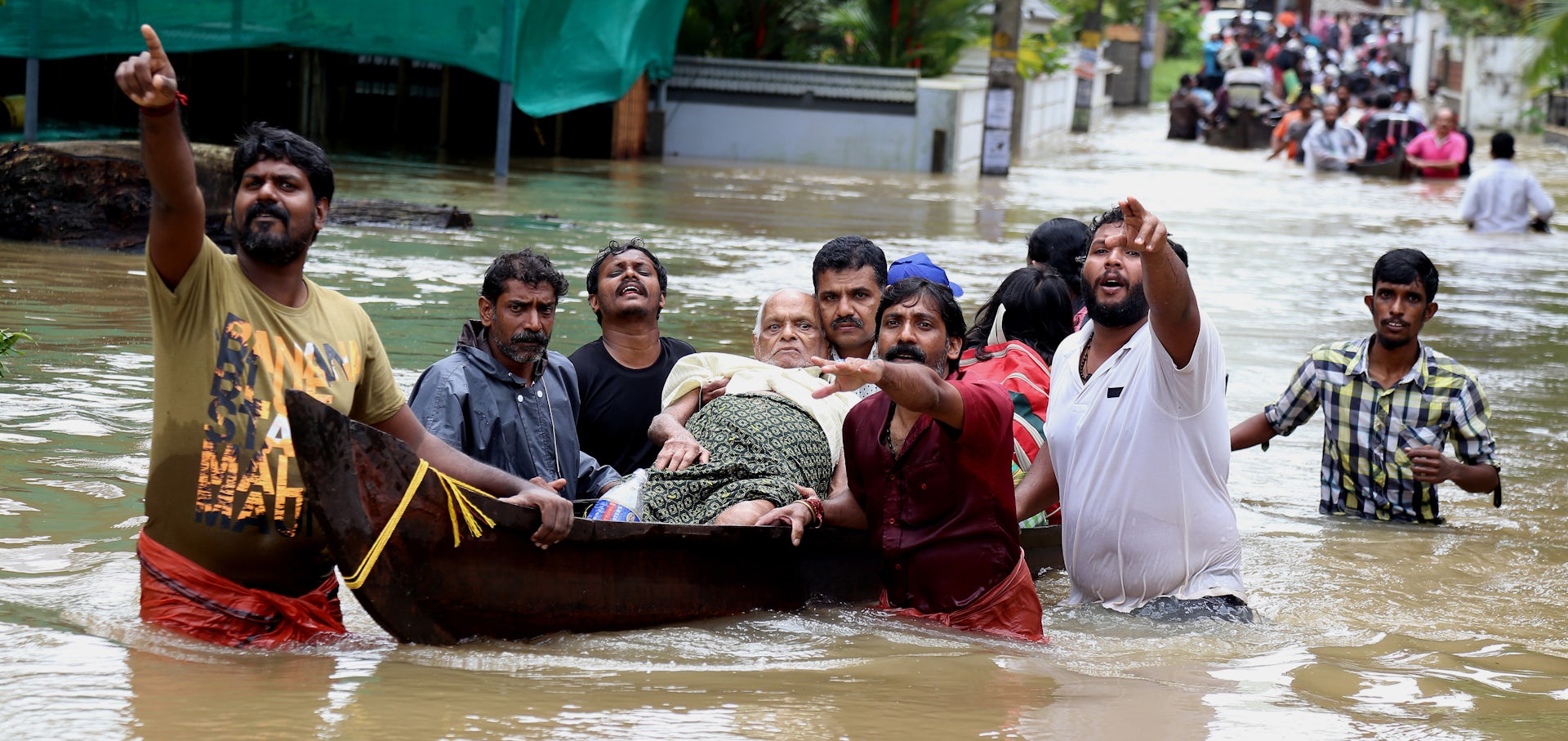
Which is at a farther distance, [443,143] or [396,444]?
[443,143]

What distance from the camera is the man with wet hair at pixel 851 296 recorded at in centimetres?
571

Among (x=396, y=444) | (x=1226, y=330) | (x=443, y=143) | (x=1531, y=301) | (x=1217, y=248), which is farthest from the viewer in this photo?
(x=443, y=143)

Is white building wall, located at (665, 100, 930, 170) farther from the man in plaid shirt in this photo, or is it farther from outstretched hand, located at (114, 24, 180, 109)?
outstretched hand, located at (114, 24, 180, 109)

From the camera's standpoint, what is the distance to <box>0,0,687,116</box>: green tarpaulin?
50.8ft

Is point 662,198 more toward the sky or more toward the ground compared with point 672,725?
more toward the sky

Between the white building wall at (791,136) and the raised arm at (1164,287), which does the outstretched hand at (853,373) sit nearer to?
the raised arm at (1164,287)

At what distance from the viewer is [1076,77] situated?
1414 inches

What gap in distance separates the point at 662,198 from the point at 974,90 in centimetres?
735

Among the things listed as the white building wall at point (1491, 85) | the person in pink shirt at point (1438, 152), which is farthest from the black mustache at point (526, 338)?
the white building wall at point (1491, 85)

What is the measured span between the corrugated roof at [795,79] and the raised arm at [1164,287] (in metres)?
17.6

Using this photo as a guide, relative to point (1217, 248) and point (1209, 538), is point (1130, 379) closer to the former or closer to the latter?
point (1209, 538)

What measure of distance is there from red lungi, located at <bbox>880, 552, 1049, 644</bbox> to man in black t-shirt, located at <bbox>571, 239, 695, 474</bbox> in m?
1.53

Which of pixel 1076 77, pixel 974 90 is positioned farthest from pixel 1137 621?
pixel 1076 77

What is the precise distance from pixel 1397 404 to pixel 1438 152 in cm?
2091
